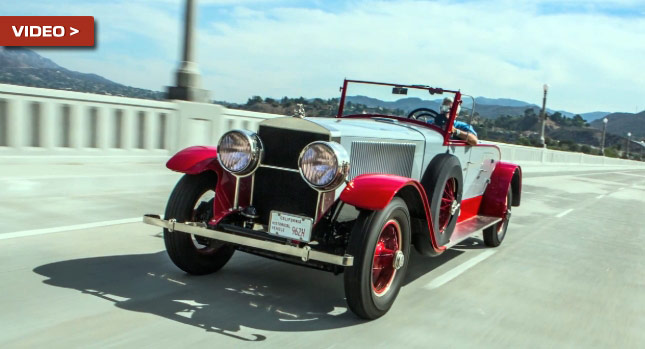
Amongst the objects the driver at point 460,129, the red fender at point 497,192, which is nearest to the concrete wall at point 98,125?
the red fender at point 497,192

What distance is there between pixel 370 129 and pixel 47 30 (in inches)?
315

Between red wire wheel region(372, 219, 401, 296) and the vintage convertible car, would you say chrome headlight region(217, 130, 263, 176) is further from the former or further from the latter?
red wire wheel region(372, 219, 401, 296)

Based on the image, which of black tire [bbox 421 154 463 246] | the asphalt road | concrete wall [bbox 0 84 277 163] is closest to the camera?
the asphalt road

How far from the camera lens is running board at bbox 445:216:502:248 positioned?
5457 millimetres

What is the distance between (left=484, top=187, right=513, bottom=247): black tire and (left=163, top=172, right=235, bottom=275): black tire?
11.3 ft

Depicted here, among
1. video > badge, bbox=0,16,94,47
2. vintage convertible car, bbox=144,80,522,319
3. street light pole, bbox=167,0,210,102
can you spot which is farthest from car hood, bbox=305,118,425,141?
video > badge, bbox=0,16,94,47

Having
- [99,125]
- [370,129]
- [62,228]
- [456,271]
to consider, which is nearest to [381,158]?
[370,129]

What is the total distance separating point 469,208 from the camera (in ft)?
21.4

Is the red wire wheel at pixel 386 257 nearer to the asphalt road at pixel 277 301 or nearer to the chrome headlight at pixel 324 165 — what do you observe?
the asphalt road at pixel 277 301

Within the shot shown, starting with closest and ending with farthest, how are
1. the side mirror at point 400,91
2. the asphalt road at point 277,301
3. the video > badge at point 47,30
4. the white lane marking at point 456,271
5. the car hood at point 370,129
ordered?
1. the asphalt road at point 277,301
2. the car hood at point 370,129
3. the white lane marking at point 456,271
4. the side mirror at point 400,91
5. the video > badge at point 47,30

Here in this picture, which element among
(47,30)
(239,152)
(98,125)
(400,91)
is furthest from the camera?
(47,30)

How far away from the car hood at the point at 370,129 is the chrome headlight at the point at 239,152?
44 centimetres

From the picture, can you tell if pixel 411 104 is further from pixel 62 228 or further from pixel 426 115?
pixel 62 228

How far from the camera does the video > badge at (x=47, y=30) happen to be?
10.3 metres
